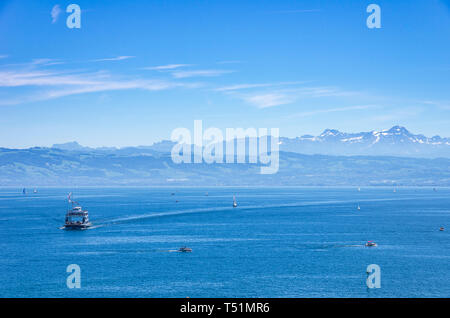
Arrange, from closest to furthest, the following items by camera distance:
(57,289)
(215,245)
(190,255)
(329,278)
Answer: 1. (57,289)
2. (329,278)
3. (190,255)
4. (215,245)

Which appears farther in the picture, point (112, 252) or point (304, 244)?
point (304, 244)

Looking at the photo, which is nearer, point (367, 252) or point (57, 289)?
point (57, 289)

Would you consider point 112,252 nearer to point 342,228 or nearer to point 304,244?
point 304,244
